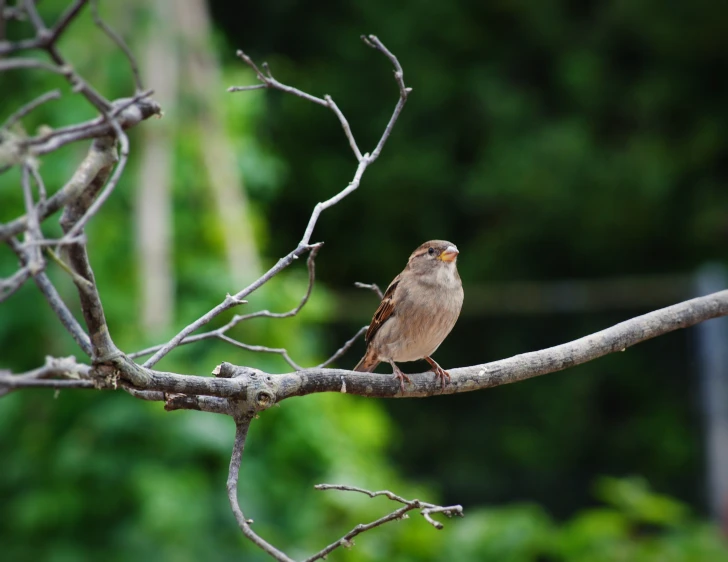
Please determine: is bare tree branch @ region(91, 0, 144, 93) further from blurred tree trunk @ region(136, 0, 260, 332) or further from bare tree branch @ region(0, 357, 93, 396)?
blurred tree trunk @ region(136, 0, 260, 332)

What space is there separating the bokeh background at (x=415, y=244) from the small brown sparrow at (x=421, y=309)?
1.86 m

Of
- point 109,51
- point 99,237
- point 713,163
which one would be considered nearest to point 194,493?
point 99,237

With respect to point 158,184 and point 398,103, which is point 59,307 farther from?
point 158,184

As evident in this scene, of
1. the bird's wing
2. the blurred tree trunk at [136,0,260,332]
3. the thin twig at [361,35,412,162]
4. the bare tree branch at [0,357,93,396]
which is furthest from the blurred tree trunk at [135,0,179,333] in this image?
the bare tree branch at [0,357,93,396]

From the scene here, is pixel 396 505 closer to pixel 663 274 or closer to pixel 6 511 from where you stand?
pixel 6 511

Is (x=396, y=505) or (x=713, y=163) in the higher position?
(x=713, y=163)

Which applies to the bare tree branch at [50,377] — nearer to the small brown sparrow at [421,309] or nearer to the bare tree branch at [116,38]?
the bare tree branch at [116,38]

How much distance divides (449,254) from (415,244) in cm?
657

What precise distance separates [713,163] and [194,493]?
619 centimetres

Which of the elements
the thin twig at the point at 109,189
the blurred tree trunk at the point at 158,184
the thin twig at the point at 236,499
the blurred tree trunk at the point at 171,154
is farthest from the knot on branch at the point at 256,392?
the blurred tree trunk at the point at 171,154

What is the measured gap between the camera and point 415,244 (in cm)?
1004

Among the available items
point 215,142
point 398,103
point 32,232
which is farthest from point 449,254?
point 215,142

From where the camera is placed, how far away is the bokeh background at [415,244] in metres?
5.48

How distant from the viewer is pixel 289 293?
5.58m
